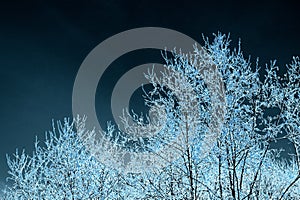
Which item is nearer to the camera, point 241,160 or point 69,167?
point 241,160

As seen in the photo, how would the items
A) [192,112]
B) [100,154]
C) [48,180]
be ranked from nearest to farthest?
1. [192,112]
2. [48,180]
3. [100,154]

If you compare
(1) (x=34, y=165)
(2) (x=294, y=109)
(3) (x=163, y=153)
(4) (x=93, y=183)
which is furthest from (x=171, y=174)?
(1) (x=34, y=165)

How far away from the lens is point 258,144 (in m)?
6.80

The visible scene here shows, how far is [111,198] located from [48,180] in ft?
8.91

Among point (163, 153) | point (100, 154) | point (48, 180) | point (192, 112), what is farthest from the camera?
point (100, 154)

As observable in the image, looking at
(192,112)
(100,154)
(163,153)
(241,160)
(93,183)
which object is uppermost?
(100,154)

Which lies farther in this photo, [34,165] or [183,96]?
[34,165]

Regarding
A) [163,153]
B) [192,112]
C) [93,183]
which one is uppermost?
[93,183]

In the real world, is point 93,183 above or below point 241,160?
above

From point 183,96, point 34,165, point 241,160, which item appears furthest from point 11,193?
point 241,160

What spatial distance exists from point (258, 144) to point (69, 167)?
8.57 meters

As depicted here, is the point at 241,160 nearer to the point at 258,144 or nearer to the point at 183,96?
the point at 258,144

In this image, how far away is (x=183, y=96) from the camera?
7.89m

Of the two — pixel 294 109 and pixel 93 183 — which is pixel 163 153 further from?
pixel 93 183
